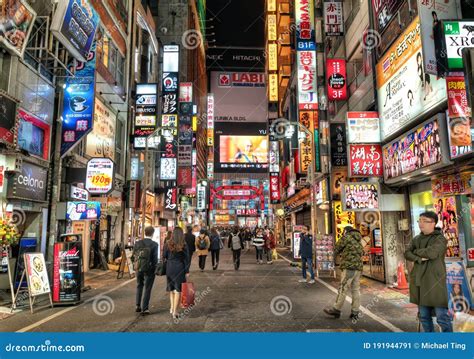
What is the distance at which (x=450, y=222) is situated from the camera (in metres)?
9.51

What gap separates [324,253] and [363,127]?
528 centimetres

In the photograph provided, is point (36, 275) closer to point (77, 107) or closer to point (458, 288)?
point (77, 107)

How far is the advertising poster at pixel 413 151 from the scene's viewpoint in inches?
374

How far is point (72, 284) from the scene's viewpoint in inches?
375

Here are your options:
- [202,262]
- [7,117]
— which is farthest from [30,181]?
[202,262]

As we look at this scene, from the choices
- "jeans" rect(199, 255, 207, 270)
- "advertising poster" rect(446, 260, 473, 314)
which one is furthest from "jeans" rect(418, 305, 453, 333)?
"jeans" rect(199, 255, 207, 270)

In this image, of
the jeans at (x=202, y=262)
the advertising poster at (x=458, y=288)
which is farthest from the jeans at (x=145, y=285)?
the jeans at (x=202, y=262)

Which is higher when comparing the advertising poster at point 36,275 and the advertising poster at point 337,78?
the advertising poster at point 337,78

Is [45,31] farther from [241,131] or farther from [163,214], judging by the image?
[241,131]

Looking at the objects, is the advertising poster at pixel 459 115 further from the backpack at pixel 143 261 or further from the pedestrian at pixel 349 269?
the backpack at pixel 143 261

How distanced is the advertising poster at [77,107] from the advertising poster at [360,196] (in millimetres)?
9585

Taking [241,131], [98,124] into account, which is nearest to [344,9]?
[98,124]

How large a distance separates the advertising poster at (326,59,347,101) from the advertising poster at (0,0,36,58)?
1317cm

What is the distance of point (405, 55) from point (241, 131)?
8339 centimetres
